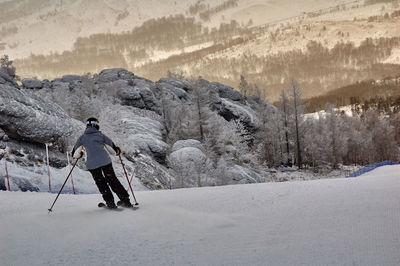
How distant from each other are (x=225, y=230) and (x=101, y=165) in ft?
8.42

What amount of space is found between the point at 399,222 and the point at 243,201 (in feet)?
6.89

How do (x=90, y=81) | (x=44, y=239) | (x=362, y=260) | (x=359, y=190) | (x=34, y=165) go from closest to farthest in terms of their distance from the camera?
(x=362, y=260)
(x=44, y=239)
(x=359, y=190)
(x=34, y=165)
(x=90, y=81)

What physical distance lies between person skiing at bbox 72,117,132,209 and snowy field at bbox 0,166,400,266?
1.18 ft

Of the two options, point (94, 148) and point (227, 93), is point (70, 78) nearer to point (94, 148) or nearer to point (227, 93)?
point (227, 93)

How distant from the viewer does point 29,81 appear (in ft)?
176

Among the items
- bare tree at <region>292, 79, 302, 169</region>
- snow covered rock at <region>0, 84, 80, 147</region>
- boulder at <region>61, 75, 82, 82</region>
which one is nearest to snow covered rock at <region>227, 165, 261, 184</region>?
snow covered rock at <region>0, 84, 80, 147</region>

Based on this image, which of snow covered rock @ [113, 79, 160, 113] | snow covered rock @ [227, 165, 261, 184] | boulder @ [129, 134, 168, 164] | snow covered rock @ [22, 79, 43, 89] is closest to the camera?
boulder @ [129, 134, 168, 164]

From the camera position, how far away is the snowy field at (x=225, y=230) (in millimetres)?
2389

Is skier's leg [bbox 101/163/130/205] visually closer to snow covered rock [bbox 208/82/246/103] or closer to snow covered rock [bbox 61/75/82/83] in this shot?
snow covered rock [bbox 208/82/246/103]

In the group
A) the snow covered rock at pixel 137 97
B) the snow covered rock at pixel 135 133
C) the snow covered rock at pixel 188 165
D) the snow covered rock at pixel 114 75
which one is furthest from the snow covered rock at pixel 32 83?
the snow covered rock at pixel 188 165

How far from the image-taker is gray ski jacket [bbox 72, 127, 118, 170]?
4699mm

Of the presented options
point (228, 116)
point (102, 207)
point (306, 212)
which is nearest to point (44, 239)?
point (102, 207)

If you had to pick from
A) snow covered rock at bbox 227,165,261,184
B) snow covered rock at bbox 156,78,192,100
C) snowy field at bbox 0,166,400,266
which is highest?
snow covered rock at bbox 156,78,192,100

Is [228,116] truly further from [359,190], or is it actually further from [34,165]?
[359,190]
